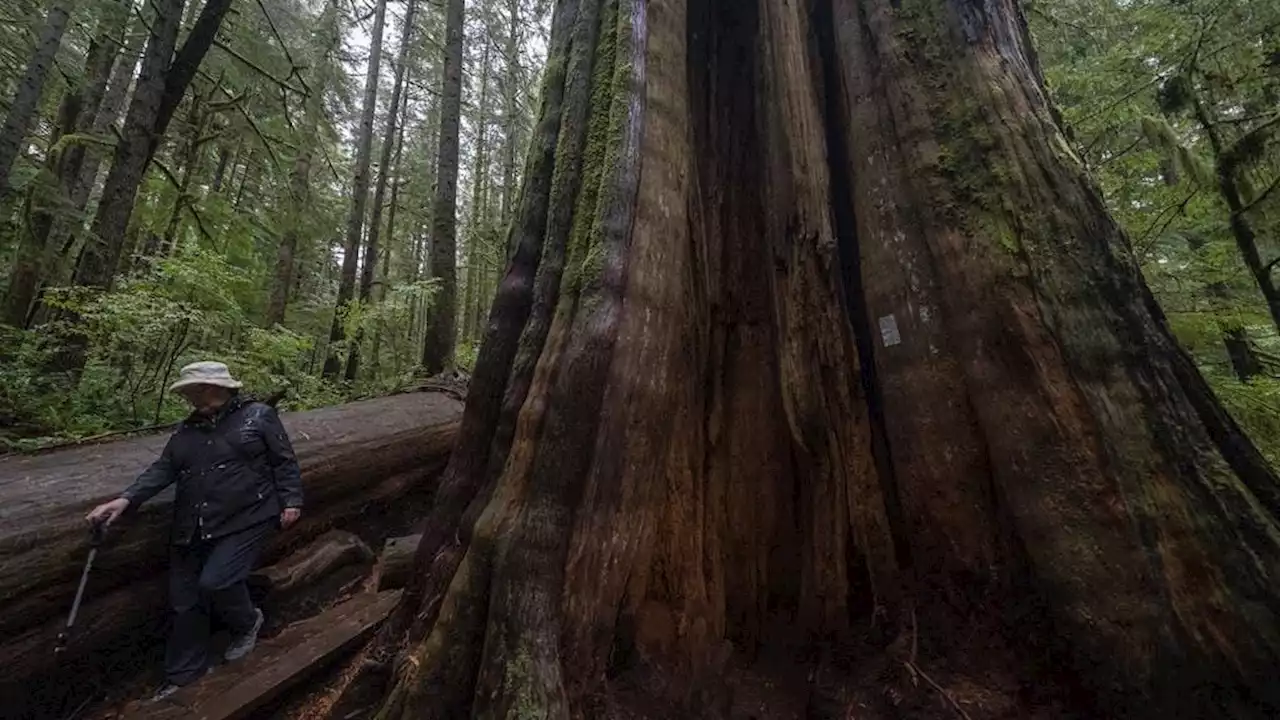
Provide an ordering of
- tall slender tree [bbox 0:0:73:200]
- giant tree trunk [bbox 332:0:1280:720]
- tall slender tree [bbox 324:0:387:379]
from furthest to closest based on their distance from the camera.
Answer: tall slender tree [bbox 324:0:387:379] < tall slender tree [bbox 0:0:73:200] < giant tree trunk [bbox 332:0:1280:720]

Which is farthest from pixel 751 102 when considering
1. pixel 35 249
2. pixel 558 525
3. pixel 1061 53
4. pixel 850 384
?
pixel 35 249

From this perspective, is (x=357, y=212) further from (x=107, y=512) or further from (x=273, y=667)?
(x=273, y=667)

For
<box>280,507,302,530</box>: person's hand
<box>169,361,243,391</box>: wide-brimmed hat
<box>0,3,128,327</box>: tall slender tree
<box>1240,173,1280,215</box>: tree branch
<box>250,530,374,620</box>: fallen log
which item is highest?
<box>0,3,128,327</box>: tall slender tree

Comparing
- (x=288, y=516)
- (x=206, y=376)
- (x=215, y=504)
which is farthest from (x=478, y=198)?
(x=215, y=504)

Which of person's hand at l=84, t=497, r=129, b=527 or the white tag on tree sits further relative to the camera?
person's hand at l=84, t=497, r=129, b=527

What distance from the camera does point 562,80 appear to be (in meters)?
3.21

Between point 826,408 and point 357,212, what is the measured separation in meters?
12.0

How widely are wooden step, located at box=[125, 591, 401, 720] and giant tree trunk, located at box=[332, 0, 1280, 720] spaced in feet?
4.49

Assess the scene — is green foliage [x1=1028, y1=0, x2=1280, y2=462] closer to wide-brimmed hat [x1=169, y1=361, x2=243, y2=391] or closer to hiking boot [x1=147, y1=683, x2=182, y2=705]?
wide-brimmed hat [x1=169, y1=361, x2=243, y2=391]

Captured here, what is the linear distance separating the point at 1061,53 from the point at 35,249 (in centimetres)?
1289

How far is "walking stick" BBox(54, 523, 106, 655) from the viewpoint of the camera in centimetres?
310

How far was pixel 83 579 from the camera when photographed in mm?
3146

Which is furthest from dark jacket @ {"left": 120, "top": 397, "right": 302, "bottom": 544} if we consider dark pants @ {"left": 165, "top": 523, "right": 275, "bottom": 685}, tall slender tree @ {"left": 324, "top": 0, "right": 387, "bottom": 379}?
tall slender tree @ {"left": 324, "top": 0, "right": 387, "bottom": 379}

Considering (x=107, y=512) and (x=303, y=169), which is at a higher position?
(x=303, y=169)
